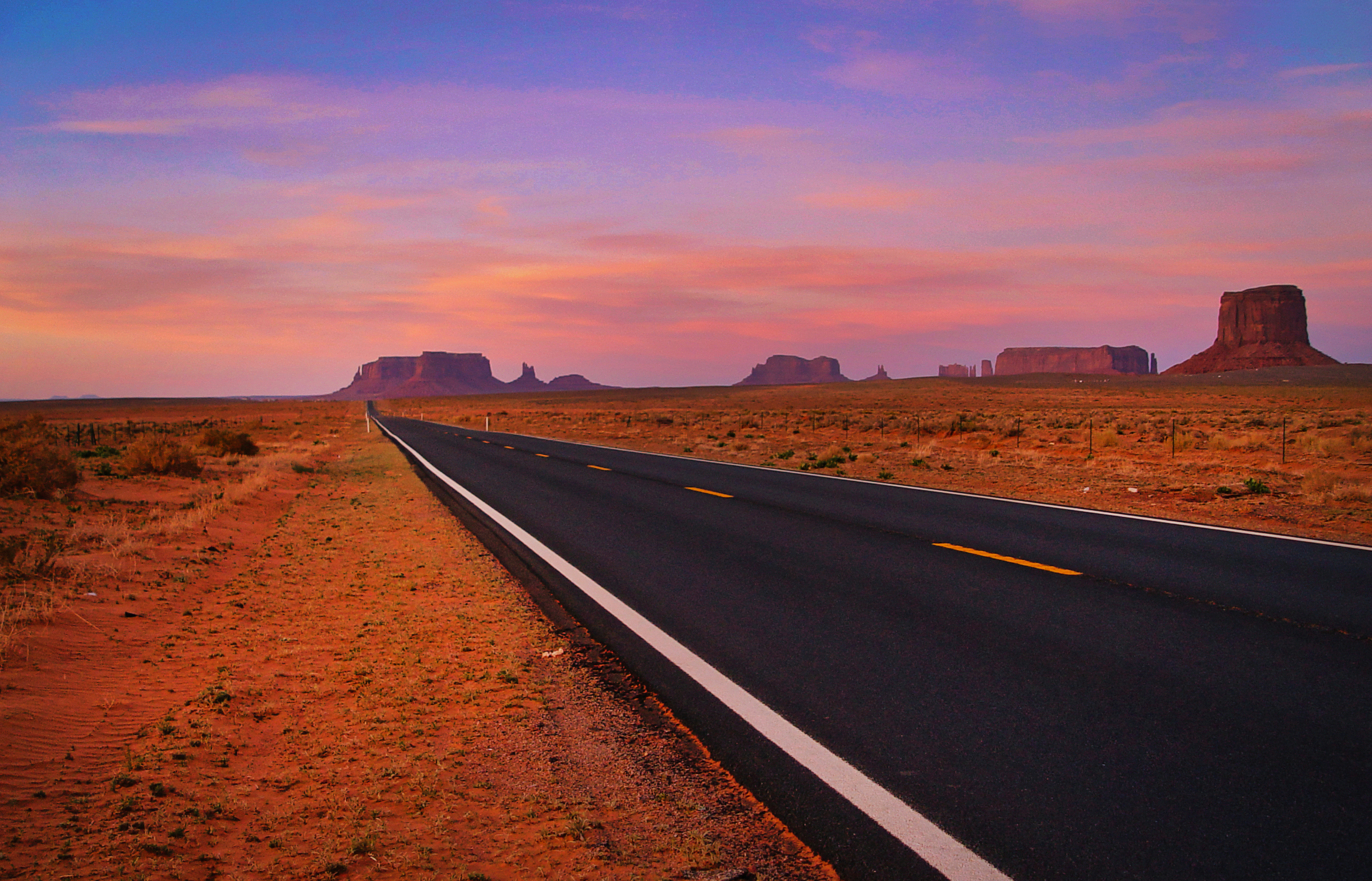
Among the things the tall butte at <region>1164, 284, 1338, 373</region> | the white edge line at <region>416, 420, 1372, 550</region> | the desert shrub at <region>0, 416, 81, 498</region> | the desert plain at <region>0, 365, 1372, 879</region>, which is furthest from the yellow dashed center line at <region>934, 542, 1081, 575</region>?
the tall butte at <region>1164, 284, 1338, 373</region>

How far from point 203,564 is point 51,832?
22.8 feet

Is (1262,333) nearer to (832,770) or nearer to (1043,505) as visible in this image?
(1043,505)

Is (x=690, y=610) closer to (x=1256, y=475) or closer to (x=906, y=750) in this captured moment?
(x=906, y=750)

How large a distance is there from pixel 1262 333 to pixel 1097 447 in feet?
596

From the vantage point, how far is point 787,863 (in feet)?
9.46

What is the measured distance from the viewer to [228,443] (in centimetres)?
2728

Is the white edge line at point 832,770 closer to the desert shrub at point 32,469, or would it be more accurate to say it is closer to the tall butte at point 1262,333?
the desert shrub at point 32,469

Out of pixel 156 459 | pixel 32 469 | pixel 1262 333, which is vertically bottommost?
pixel 156 459

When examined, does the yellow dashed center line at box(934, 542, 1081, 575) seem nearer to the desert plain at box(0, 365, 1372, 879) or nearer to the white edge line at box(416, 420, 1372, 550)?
the white edge line at box(416, 420, 1372, 550)

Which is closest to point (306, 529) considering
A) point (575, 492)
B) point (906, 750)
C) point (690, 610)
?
point (575, 492)

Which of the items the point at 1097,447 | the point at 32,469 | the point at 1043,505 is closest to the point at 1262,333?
the point at 1097,447

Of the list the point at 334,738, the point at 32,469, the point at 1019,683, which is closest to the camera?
the point at 334,738

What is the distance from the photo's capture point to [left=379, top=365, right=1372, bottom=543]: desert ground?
44.9 feet

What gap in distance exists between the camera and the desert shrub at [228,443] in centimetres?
2708
